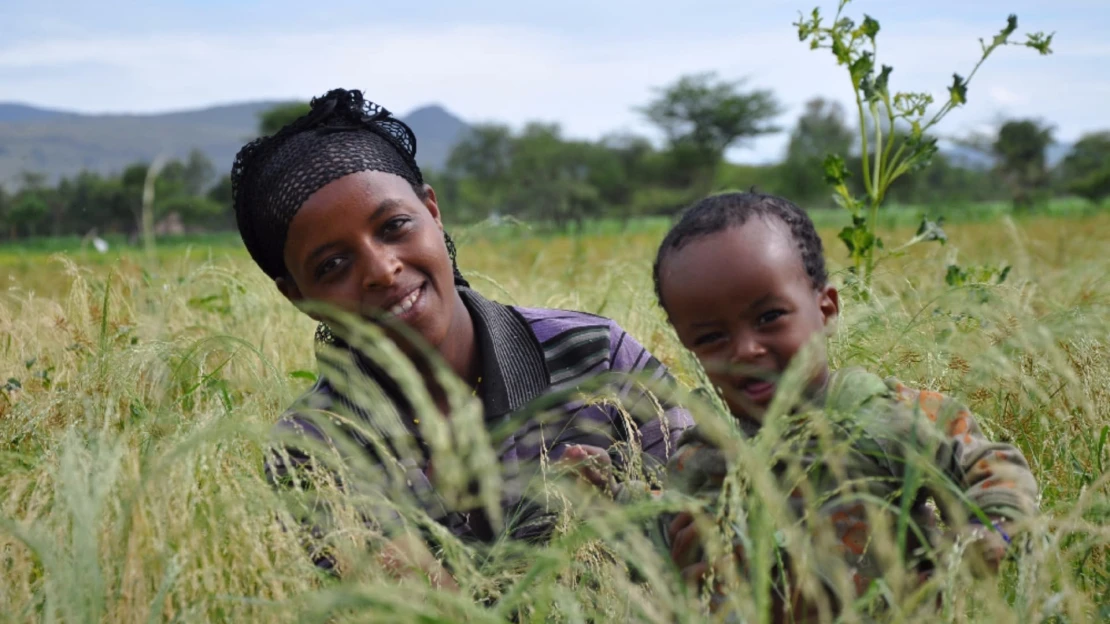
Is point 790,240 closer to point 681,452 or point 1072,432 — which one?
point 681,452

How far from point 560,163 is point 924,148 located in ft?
214

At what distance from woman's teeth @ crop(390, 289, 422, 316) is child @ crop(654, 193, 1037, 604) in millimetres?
548

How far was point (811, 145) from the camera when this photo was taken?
281 ft

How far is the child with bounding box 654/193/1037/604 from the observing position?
140 cm

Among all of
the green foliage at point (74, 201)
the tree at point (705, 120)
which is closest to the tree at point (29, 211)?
the green foliage at point (74, 201)

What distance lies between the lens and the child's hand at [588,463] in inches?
63.1

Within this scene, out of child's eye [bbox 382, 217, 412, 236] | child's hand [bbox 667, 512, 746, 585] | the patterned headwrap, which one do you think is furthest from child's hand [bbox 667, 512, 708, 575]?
the patterned headwrap

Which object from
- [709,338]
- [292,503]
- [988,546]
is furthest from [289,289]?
[988,546]

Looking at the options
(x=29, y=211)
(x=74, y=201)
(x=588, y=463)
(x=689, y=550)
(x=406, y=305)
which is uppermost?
(x=406, y=305)

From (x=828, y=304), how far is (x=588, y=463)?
1.63 ft

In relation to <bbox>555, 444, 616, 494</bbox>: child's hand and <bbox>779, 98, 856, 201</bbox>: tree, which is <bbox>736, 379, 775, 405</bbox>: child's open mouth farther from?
<bbox>779, 98, 856, 201</bbox>: tree

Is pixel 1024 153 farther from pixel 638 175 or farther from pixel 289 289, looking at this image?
pixel 289 289

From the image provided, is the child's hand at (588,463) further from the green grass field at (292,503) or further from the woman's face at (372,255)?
the woman's face at (372,255)

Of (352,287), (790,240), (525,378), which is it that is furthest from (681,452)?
(352,287)
